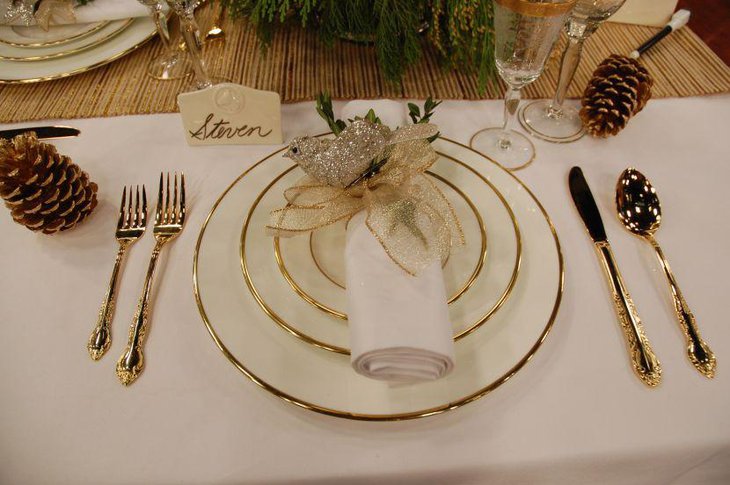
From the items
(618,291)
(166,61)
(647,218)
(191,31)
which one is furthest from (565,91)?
(166,61)

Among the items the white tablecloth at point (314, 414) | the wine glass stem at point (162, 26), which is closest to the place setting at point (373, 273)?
the white tablecloth at point (314, 414)

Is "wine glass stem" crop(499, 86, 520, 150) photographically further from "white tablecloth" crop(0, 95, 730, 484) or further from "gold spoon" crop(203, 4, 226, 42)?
"gold spoon" crop(203, 4, 226, 42)

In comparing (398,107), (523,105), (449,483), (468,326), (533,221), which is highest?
(523,105)

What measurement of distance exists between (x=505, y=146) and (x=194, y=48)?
521 mm

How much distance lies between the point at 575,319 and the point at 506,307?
97 mm

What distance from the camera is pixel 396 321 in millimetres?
404

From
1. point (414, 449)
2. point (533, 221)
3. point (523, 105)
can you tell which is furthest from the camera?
point (523, 105)

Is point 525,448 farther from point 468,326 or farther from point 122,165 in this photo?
point 122,165

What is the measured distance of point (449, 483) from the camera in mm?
437

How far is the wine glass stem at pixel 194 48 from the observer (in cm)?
71

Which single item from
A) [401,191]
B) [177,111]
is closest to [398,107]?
[401,191]

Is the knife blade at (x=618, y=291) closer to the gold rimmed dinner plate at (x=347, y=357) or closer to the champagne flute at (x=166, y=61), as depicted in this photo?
the gold rimmed dinner plate at (x=347, y=357)

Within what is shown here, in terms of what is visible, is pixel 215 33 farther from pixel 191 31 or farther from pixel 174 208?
pixel 174 208

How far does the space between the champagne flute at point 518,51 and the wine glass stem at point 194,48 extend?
1.52 ft
